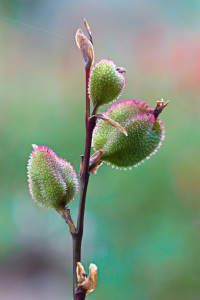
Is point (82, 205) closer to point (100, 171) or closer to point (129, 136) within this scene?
point (129, 136)

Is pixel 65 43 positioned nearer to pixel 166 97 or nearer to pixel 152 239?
pixel 166 97

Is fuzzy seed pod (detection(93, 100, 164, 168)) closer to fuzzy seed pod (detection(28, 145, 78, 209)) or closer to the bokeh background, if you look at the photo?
fuzzy seed pod (detection(28, 145, 78, 209))

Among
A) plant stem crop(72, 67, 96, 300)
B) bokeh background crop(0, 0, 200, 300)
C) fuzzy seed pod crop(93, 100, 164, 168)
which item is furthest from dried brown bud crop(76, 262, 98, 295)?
bokeh background crop(0, 0, 200, 300)

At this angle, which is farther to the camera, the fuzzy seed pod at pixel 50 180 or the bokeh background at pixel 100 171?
the bokeh background at pixel 100 171

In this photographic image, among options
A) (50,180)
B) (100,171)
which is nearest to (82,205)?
(50,180)

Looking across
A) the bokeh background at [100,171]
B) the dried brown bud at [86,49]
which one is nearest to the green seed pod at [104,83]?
the dried brown bud at [86,49]

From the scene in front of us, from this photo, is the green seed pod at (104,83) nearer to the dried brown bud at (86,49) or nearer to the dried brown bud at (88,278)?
the dried brown bud at (86,49)
